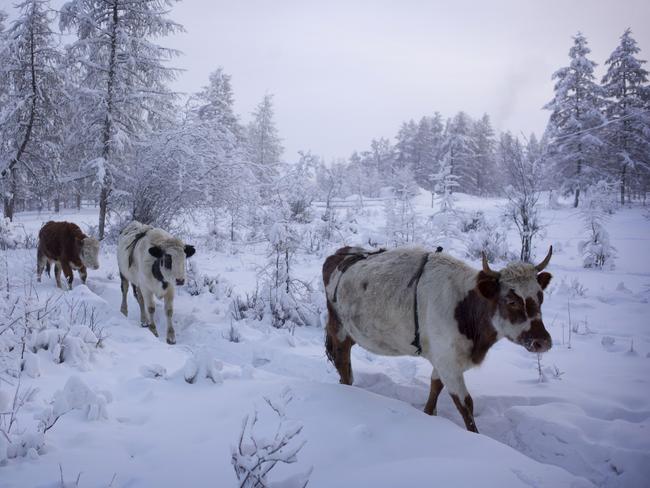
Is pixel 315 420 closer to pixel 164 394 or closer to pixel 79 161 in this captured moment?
pixel 164 394

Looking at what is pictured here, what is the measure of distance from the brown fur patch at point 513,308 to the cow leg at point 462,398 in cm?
67

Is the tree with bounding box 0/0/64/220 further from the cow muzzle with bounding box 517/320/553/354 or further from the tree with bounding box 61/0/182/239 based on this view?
the cow muzzle with bounding box 517/320/553/354

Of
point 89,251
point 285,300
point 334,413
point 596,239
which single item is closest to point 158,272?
point 285,300

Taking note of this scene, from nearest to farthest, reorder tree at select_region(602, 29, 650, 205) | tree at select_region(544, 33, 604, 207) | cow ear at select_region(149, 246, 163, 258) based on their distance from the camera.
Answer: cow ear at select_region(149, 246, 163, 258), tree at select_region(602, 29, 650, 205), tree at select_region(544, 33, 604, 207)

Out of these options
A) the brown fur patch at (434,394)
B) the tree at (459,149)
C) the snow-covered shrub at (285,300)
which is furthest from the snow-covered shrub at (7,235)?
the tree at (459,149)

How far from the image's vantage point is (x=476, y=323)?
3.30 meters

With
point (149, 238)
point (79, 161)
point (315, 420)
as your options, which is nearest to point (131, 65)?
point (79, 161)

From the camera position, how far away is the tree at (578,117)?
91.8 feet

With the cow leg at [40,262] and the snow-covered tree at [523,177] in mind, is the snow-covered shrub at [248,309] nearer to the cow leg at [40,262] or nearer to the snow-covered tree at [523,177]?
the cow leg at [40,262]

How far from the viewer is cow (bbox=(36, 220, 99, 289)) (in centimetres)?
854

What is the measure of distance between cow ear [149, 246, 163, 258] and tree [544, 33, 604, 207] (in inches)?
1202

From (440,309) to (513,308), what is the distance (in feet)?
1.92

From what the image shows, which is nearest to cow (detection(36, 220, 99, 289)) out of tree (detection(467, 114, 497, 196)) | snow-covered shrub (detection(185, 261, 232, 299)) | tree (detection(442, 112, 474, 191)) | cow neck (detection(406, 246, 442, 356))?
snow-covered shrub (detection(185, 261, 232, 299))

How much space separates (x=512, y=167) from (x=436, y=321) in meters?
7.98
